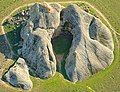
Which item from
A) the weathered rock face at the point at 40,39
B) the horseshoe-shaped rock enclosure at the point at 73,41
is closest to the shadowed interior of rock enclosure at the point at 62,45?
the horseshoe-shaped rock enclosure at the point at 73,41

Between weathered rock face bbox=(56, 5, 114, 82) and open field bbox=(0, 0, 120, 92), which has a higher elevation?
weathered rock face bbox=(56, 5, 114, 82)

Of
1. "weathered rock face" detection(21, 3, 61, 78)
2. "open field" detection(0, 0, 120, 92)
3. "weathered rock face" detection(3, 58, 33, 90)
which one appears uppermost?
"weathered rock face" detection(21, 3, 61, 78)

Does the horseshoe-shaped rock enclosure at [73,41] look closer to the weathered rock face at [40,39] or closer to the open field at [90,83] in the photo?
the weathered rock face at [40,39]

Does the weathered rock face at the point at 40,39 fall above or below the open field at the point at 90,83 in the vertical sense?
above

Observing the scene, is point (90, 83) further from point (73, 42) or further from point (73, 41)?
point (73, 41)

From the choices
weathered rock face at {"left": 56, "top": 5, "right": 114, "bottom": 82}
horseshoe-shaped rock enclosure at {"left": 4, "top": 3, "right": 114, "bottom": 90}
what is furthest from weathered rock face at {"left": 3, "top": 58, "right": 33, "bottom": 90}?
weathered rock face at {"left": 56, "top": 5, "right": 114, "bottom": 82}

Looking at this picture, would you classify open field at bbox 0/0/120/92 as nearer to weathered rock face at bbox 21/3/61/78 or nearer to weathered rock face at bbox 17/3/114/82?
weathered rock face at bbox 17/3/114/82

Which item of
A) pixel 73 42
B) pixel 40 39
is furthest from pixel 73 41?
pixel 40 39
